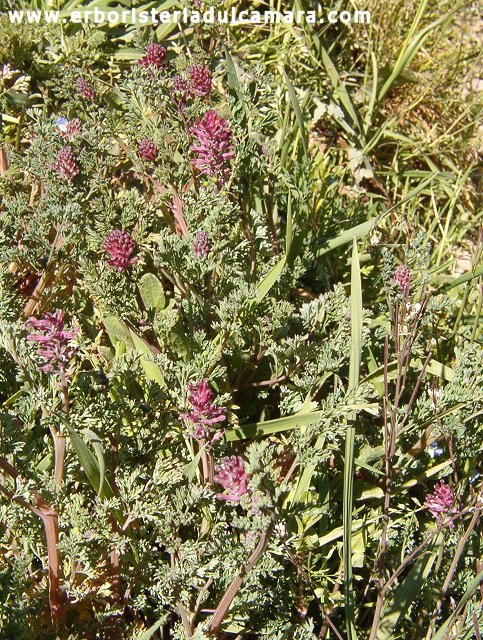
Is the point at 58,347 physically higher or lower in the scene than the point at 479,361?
higher

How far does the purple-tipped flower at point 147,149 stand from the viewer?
269 cm

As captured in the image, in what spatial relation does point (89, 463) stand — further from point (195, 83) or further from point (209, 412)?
point (195, 83)

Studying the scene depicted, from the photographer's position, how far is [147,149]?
269 cm

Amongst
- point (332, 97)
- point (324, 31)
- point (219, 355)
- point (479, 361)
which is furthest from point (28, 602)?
point (324, 31)

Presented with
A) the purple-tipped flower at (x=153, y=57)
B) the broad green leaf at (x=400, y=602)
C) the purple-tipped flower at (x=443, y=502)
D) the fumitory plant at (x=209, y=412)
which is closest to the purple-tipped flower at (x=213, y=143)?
the fumitory plant at (x=209, y=412)

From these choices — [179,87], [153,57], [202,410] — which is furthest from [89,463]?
[153,57]

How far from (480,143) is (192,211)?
2.23 meters

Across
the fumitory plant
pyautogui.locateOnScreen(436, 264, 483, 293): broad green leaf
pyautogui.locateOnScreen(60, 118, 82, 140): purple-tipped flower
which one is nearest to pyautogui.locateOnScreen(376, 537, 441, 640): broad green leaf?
the fumitory plant

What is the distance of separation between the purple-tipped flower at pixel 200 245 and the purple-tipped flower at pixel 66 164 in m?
0.68

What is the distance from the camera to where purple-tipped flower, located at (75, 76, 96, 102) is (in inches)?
117

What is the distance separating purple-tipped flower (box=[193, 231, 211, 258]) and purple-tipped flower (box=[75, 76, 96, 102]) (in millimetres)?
1052

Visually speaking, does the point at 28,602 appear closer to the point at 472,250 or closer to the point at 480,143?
the point at 472,250

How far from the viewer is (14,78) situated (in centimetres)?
364

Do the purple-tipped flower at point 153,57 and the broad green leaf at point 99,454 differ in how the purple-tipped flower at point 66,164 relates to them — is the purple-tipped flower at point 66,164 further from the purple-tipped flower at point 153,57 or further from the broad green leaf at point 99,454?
the broad green leaf at point 99,454
